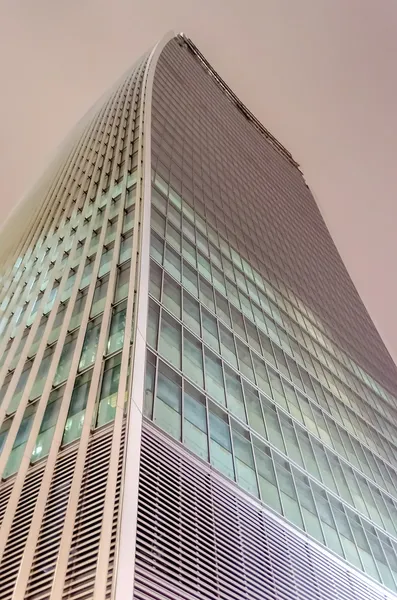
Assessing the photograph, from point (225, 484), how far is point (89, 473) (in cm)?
464

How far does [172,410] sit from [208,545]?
14.1 feet

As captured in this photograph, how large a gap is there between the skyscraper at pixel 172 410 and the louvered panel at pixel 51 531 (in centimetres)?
4

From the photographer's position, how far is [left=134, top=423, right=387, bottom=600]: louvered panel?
406 inches

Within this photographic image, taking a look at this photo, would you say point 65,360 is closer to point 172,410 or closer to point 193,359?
point 172,410

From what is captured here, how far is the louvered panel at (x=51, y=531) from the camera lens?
9.66 m

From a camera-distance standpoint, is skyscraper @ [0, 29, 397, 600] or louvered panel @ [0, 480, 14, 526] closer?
skyscraper @ [0, 29, 397, 600]

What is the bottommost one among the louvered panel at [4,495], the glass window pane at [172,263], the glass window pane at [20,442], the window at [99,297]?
the louvered panel at [4,495]

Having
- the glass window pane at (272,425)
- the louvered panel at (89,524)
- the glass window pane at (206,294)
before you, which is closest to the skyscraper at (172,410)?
the louvered panel at (89,524)

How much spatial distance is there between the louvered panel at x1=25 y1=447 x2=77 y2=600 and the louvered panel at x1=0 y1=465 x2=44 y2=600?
42 cm

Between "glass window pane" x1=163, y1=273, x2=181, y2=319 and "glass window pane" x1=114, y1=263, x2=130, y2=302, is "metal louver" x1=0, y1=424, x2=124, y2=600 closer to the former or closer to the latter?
"glass window pane" x1=114, y1=263, x2=130, y2=302

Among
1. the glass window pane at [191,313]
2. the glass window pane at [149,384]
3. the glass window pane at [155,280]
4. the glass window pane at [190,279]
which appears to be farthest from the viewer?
the glass window pane at [190,279]

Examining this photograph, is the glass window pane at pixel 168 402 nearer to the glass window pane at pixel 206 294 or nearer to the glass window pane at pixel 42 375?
the glass window pane at pixel 42 375

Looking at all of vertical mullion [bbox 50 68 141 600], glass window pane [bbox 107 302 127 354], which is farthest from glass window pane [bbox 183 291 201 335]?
glass window pane [bbox 107 302 127 354]

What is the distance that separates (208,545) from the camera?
11.7 metres
